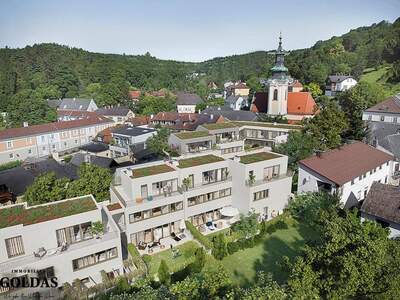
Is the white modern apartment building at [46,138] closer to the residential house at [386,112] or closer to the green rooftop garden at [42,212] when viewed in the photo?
the green rooftop garden at [42,212]

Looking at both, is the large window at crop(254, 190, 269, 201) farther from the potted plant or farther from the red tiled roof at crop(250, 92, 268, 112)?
the red tiled roof at crop(250, 92, 268, 112)

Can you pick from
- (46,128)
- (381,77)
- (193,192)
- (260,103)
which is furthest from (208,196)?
(381,77)

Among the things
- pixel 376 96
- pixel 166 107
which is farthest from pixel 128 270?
pixel 166 107

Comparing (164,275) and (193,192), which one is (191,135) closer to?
(193,192)

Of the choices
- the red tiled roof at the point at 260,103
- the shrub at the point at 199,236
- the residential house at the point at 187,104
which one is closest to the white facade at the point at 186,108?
the residential house at the point at 187,104

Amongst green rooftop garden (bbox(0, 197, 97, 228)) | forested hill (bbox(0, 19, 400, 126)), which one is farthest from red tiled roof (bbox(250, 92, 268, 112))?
green rooftop garden (bbox(0, 197, 97, 228))
